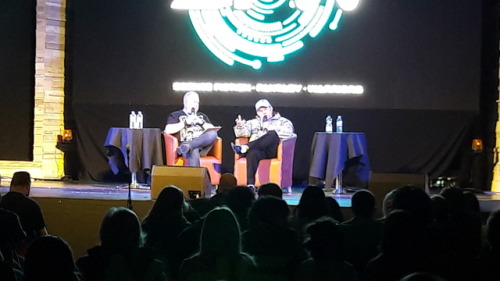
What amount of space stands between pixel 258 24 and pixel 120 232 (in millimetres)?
6285

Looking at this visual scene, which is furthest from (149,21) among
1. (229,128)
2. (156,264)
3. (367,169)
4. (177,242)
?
(156,264)

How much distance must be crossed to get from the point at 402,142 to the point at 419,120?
359mm

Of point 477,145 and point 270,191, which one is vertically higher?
point 477,145

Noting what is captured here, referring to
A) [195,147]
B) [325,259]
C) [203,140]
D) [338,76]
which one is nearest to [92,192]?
[195,147]

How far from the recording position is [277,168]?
22.7ft

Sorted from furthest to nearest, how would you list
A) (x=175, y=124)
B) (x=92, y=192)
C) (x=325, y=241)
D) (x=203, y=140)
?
(x=175, y=124)
(x=203, y=140)
(x=92, y=192)
(x=325, y=241)

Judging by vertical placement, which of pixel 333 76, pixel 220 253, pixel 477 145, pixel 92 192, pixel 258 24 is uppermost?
pixel 258 24

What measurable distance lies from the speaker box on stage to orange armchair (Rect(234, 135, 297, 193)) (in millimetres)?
1692

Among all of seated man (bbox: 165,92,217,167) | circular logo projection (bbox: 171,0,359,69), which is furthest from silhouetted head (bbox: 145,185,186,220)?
circular logo projection (bbox: 171,0,359,69)

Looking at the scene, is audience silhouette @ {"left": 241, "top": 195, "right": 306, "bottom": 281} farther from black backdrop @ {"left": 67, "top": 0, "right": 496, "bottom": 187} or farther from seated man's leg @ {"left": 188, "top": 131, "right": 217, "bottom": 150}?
black backdrop @ {"left": 67, "top": 0, "right": 496, "bottom": 187}

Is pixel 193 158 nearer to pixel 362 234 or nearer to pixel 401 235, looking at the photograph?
pixel 362 234

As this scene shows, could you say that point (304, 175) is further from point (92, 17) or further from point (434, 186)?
point (92, 17)

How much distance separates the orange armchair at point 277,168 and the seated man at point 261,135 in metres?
0.06

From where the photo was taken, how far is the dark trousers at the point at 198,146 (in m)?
6.94
